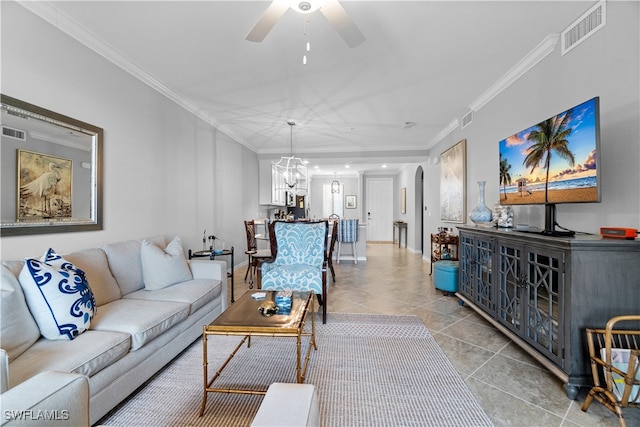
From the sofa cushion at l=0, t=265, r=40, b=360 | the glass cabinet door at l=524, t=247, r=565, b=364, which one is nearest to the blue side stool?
the glass cabinet door at l=524, t=247, r=565, b=364

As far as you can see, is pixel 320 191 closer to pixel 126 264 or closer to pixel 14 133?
pixel 126 264

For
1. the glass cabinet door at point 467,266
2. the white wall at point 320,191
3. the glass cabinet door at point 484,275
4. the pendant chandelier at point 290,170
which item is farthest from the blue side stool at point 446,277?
the white wall at point 320,191

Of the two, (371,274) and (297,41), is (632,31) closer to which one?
(297,41)

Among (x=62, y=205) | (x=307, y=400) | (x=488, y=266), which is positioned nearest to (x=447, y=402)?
(x=307, y=400)

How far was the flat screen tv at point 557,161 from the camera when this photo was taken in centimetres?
187

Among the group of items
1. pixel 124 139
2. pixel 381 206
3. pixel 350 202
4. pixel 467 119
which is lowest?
pixel 381 206

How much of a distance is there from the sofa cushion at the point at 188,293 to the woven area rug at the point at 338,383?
0.39 m

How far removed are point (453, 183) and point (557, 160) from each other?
278cm

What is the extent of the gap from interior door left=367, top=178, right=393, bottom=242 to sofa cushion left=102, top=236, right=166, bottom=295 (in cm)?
863

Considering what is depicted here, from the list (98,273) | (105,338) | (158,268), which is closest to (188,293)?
(158,268)

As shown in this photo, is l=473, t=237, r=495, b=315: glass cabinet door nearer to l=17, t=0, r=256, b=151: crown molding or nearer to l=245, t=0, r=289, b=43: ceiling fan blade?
l=245, t=0, r=289, b=43: ceiling fan blade

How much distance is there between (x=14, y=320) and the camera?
56.6 inches

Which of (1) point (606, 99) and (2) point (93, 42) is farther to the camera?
(2) point (93, 42)

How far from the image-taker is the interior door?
10445mm
